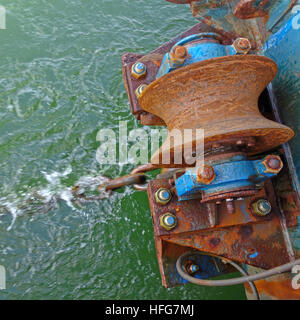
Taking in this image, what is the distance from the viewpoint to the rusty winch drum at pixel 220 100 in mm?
1617

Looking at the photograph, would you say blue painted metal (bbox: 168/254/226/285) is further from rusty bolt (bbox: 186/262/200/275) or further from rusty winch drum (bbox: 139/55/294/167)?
rusty winch drum (bbox: 139/55/294/167)

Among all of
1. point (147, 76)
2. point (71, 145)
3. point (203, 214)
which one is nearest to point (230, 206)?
point (203, 214)

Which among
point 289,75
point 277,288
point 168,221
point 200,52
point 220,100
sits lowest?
point 277,288

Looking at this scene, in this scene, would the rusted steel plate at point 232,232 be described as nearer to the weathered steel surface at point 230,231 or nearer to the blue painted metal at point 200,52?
the weathered steel surface at point 230,231

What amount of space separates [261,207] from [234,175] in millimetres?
449

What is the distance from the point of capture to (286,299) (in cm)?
210

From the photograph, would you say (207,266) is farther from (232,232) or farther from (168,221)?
(168,221)

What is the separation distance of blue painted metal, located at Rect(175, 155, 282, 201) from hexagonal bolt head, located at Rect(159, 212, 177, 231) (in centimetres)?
32

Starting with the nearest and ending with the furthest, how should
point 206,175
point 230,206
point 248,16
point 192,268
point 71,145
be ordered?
point 206,175 → point 230,206 → point 248,16 → point 192,268 → point 71,145

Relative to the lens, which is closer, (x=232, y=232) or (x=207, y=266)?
(x=232, y=232)

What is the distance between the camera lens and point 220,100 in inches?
67.3

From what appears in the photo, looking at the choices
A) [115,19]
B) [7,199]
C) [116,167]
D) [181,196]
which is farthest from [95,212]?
[115,19]

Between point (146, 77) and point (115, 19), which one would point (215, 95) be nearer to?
point (146, 77)

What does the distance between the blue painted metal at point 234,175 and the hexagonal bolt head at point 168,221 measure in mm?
321
